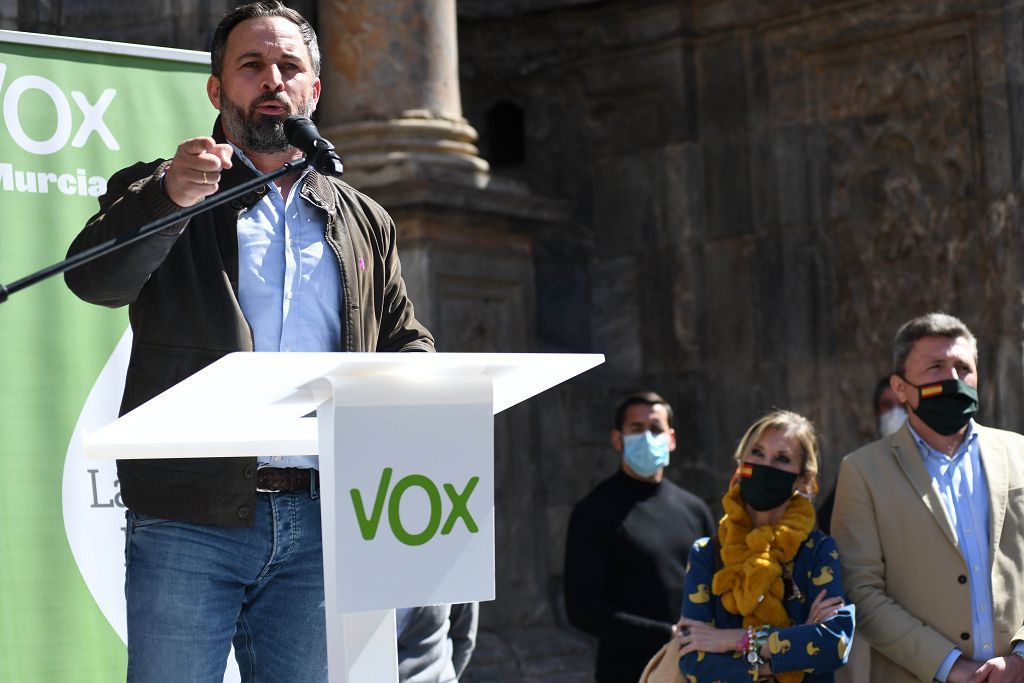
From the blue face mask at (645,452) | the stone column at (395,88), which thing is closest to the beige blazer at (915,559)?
the blue face mask at (645,452)

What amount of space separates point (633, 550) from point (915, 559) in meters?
1.17

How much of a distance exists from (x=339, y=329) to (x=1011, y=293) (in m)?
4.82

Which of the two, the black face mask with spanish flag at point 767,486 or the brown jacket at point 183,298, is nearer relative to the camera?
the brown jacket at point 183,298

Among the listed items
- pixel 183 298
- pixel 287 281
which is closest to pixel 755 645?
pixel 287 281

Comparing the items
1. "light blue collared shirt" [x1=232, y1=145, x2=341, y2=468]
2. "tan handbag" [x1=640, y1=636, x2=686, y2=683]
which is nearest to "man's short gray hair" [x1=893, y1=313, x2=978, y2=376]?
"tan handbag" [x1=640, y1=636, x2=686, y2=683]

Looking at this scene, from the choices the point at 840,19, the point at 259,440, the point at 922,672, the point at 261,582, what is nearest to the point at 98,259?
the point at 259,440

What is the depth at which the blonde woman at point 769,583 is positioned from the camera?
416 cm

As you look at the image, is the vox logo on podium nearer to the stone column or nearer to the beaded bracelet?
the beaded bracelet

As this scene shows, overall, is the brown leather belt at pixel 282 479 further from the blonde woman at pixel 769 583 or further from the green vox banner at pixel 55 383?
the blonde woman at pixel 769 583

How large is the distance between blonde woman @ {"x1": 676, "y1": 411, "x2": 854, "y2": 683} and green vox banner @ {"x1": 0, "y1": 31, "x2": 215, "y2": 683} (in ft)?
5.40

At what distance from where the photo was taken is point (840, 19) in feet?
25.8

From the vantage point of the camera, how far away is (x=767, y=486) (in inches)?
176

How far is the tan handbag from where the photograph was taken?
434 cm

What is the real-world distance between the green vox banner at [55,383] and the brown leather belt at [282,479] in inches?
53.9
